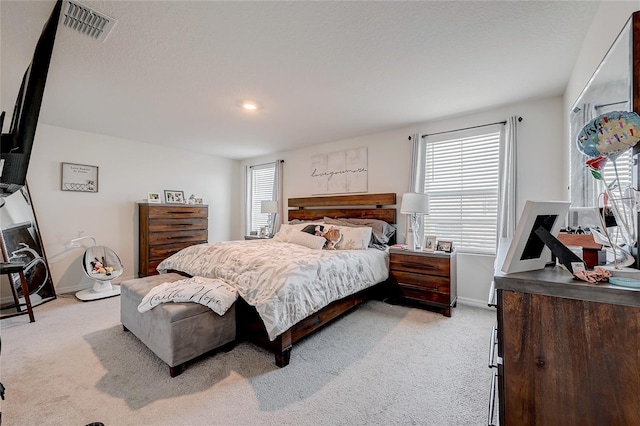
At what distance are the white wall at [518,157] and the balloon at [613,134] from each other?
2.34 meters

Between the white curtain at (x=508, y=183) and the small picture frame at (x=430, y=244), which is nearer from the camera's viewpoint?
the white curtain at (x=508, y=183)

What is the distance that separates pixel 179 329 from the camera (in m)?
1.90

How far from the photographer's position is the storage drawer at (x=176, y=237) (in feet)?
14.2

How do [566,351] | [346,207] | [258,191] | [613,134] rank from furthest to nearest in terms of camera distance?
[258,191]
[346,207]
[613,134]
[566,351]

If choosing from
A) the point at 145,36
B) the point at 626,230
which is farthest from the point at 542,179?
the point at 145,36

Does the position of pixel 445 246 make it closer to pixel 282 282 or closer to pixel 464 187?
pixel 464 187

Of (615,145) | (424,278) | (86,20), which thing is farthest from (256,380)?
(86,20)

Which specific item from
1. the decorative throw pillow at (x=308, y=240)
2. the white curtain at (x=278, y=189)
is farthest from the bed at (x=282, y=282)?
the white curtain at (x=278, y=189)

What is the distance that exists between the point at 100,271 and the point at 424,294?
14.0 ft

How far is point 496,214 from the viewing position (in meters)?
3.22

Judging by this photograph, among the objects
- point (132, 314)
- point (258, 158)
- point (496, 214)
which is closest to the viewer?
point (132, 314)

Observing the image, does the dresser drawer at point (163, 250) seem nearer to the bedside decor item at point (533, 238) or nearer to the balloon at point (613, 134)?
the bedside decor item at point (533, 238)

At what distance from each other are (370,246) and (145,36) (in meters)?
3.06

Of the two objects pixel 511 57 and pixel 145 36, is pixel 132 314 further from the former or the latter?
pixel 511 57
